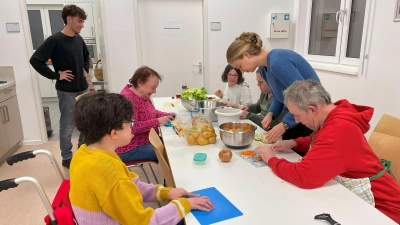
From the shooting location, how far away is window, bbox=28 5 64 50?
5846mm

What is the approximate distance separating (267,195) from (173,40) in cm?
323

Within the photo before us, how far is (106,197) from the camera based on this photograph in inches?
38.6

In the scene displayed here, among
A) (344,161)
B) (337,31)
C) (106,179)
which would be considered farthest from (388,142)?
(337,31)

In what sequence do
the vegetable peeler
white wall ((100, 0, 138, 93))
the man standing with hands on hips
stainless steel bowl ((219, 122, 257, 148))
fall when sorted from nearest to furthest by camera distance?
the vegetable peeler
stainless steel bowl ((219, 122, 257, 148))
the man standing with hands on hips
white wall ((100, 0, 138, 93))

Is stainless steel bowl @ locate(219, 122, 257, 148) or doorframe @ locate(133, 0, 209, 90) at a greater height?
doorframe @ locate(133, 0, 209, 90)

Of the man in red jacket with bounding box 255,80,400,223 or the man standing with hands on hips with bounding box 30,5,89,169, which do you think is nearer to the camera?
the man in red jacket with bounding box 255,80,400,223

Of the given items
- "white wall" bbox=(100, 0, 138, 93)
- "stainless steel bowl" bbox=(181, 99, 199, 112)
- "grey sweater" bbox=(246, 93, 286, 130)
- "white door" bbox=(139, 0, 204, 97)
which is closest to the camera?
"grey sweater" bbox=(246, 93, 286, 130)

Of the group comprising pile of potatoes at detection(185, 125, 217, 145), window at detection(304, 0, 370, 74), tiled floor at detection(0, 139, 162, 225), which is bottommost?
tiled floor at detection(0, 139, 162, 225)

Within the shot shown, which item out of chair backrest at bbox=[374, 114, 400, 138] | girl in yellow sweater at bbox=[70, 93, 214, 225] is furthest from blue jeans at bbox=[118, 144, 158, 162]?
chair backrest at bbox=[374, 114, 400, 138]

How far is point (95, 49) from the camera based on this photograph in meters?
5.98

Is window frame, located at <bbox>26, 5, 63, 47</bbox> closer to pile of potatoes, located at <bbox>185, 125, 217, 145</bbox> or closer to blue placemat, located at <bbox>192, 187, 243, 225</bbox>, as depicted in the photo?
pile of potatoes, located at <bbox>185, 125, 217, 145</bbox>

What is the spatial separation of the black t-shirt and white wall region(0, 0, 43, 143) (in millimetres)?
797

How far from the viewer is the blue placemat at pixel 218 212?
40.5 inches

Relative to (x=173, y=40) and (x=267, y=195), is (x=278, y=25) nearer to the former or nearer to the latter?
(x=173, y=40)
